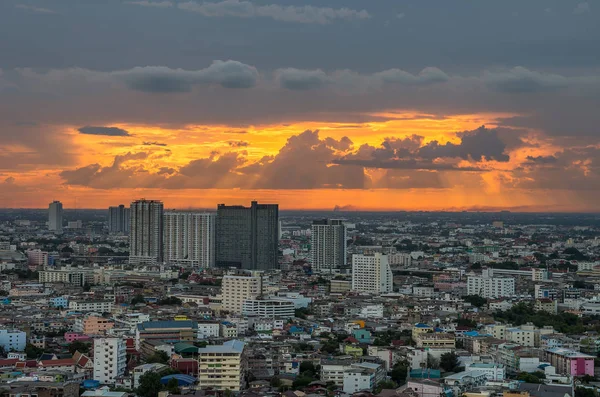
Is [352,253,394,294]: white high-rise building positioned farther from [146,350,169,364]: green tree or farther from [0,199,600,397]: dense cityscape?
[146,350,169,364]: green tree

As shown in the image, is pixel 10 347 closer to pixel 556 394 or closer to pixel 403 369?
pixel 403 369

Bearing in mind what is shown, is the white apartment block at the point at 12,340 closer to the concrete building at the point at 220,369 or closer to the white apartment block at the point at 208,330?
the white apartment block at the point at 208,330

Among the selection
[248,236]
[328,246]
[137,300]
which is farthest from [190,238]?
[137,300]

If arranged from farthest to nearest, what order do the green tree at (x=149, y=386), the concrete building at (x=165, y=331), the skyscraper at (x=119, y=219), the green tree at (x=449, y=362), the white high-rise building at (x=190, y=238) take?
1. the skyscraper at (x=119, y=219)
2. the white high-rise building at (x=190, y=238)
3. the concrete building at (x=165, y=331)
4. the green tree at (x=449, y=362)
5. the green tree at (x=149, y=386)

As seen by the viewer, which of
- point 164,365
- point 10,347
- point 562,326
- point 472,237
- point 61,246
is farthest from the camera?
point 472,237

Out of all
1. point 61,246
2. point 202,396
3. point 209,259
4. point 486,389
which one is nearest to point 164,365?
point 202,396

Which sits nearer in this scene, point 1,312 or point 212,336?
point 212,336

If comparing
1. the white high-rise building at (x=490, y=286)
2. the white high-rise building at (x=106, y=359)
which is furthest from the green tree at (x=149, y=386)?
the white high-rise building at (x=490, y=286)
